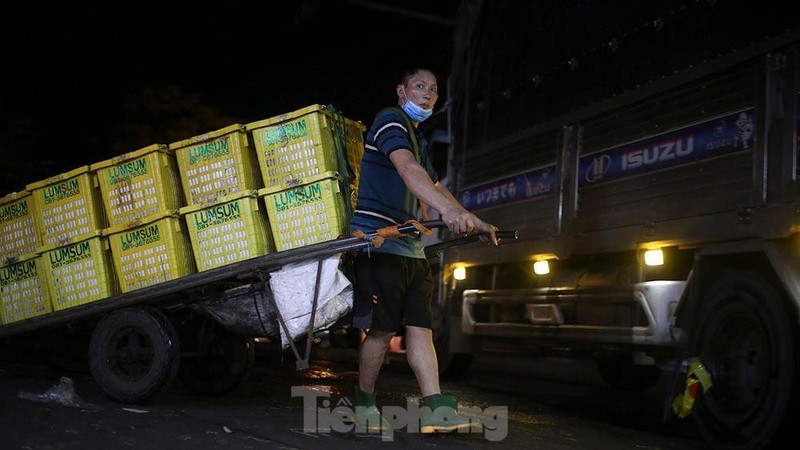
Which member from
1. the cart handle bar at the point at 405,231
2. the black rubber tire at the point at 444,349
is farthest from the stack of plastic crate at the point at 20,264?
the black rubber tire at the point at 444,349

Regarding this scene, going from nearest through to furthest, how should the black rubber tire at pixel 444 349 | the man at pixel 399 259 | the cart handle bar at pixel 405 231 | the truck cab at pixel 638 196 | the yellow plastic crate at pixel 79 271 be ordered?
the cart handle bar at pixel 405 231, the man at pixel 399 259, the truck cab at pixel 638 196, the yellow plastic crate at pixel 79 271, the black rubber tire at pixel 444 349

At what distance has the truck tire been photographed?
→ 4.09 meters

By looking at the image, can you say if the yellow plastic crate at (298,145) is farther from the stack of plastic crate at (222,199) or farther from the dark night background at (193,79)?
the dark night background at (193,79)

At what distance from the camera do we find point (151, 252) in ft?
16.1

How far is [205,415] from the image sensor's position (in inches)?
174

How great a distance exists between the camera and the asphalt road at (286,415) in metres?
3.73

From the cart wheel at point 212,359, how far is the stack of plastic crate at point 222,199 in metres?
0.80

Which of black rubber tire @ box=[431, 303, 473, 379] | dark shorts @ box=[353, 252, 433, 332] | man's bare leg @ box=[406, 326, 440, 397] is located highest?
dark shorts @ box=[353, 252, 433, 332]

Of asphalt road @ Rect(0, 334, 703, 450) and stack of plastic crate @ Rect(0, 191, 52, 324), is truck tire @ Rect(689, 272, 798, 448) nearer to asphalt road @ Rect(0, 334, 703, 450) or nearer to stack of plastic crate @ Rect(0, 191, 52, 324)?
asphalt road @ Rect(0, 334, 703, 450)

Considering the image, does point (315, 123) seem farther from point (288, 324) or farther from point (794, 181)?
point (794, 181)

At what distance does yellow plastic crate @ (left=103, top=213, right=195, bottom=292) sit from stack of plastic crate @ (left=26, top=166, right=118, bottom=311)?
0.12m

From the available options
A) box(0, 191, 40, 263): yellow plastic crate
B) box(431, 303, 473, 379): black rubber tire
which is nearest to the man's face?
box(0, 191, 40, 263): yellow plastic crate

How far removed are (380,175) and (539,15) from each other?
3495 millimetres

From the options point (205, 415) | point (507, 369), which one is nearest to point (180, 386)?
point (205, 415)
